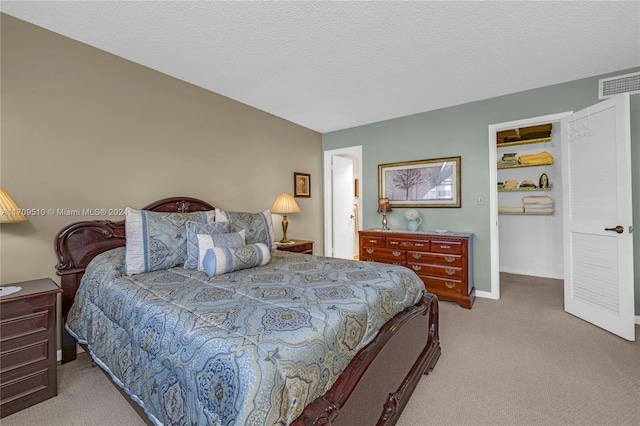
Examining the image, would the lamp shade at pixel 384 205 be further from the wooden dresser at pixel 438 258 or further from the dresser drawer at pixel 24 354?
the dresser drawer at pixel 24 354

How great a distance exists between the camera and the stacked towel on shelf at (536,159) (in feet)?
14.1

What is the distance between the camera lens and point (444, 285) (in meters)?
3.43

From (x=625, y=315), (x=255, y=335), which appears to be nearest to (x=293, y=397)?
(x=255, y=335)

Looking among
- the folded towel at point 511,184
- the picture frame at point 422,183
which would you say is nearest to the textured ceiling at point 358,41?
the picture frame at point 422,183

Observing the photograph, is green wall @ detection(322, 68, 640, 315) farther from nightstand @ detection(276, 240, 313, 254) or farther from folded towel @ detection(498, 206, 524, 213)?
folded towel @ detection(498, 206, 524, 213)

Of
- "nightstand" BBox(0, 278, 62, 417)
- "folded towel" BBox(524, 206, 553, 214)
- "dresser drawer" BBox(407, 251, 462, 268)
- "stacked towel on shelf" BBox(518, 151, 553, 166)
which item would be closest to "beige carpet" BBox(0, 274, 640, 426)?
"nightstand" BBox(0, 278, 62, 417)

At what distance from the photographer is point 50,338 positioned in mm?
1773

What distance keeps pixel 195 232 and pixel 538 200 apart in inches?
199

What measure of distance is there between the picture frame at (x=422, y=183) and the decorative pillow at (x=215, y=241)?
274cm

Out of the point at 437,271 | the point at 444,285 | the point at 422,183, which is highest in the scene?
the point at 422,183

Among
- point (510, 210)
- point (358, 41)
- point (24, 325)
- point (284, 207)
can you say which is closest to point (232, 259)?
point (24, 325)

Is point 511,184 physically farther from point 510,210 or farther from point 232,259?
point 232,259

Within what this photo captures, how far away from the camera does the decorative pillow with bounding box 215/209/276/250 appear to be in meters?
2.62

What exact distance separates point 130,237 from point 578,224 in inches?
164
